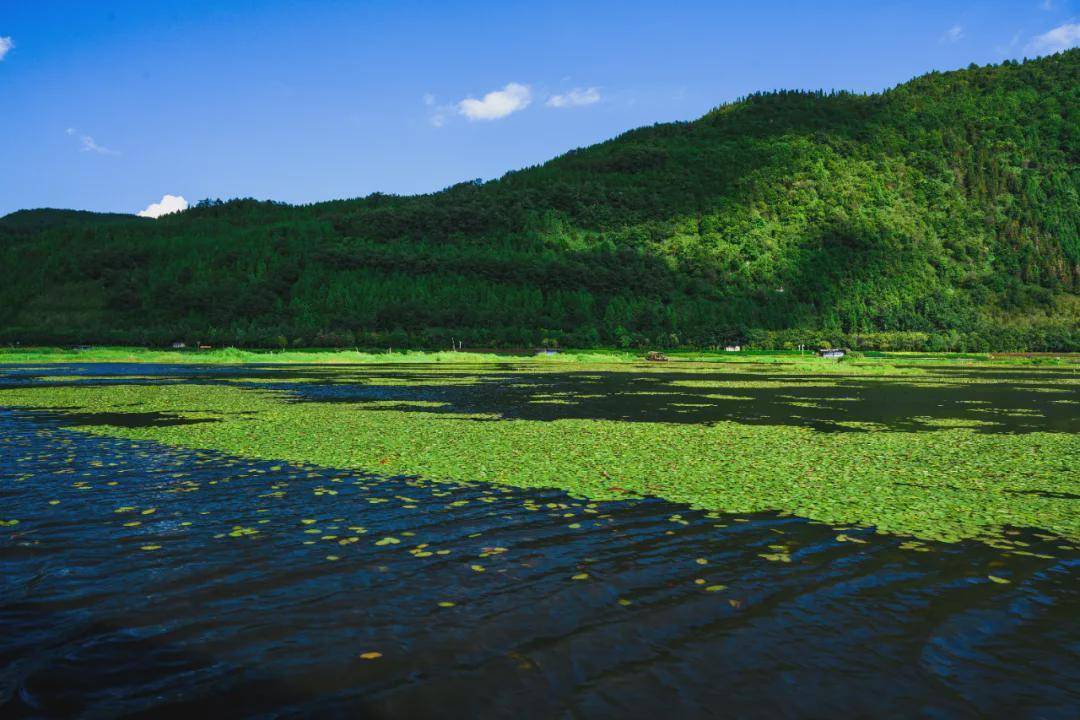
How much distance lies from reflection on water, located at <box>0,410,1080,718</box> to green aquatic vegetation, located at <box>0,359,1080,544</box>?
1.51m

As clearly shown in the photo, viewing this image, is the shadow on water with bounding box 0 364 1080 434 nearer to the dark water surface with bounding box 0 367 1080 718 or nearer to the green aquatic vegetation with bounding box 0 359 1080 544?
the green aquatic vegetation with bounding box 0 359 1080 544

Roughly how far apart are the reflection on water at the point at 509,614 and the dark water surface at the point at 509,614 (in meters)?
0.04

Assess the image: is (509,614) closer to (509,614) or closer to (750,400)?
(509,614)

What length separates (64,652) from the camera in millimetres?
8344

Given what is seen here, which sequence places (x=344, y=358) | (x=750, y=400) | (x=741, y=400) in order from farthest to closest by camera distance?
(x=344, y=358) < (x=750, y=400) < (x=741, y=400)

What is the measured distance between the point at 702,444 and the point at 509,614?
16.6 m

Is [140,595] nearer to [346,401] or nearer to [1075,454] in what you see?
[1075,454]

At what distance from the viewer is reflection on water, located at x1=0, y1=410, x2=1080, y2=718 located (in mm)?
7621

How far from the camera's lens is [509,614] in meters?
9.73

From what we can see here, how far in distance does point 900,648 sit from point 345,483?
13085 millimetres

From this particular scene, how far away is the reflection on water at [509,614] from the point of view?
Result: 300 inches

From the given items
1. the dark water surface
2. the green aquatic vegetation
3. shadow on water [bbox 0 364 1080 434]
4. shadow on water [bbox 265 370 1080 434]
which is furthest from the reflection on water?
shadow on water [bbox 265 370 1080 434]

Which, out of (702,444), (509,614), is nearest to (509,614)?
(509,614)

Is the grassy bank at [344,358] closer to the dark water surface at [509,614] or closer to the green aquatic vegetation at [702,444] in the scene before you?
the green aquatic vegetation at [702,444]
